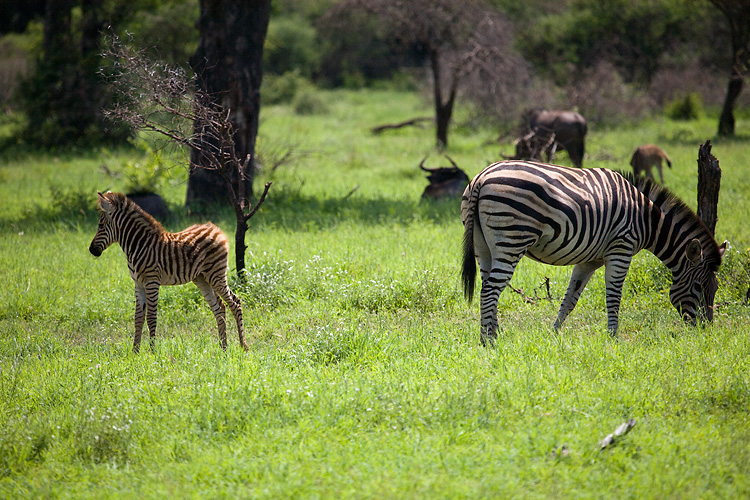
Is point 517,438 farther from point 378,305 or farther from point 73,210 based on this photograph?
point 73,210

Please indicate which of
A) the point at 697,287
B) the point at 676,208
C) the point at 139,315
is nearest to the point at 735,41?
the point at 676,208

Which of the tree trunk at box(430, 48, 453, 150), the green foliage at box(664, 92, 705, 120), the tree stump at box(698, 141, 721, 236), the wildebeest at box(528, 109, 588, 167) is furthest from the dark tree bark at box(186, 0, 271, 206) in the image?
the green foliage at box(664, 92, 705, 120)

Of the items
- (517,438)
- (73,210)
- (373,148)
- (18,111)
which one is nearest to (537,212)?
(517,438)

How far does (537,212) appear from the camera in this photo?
5973mm

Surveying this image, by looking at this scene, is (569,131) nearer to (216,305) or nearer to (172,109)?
(172,109)

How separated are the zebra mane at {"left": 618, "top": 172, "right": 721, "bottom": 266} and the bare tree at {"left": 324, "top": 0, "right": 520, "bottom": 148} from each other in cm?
1132

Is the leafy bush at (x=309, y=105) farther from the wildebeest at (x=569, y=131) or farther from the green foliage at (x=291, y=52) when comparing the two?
the wildebeest at (x=569, y=131)

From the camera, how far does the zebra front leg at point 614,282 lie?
6.42 meters

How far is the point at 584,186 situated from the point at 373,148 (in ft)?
45.5

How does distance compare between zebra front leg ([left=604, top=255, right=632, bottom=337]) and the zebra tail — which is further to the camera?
zebra front leg ([left=604, top=255, right=632, bottom=337])

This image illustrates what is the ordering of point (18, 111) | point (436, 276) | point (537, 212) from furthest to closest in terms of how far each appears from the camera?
1. point (18, 111)
2. point (436, 276)
3. point (537, 212)

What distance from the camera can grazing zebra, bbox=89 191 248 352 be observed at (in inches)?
246

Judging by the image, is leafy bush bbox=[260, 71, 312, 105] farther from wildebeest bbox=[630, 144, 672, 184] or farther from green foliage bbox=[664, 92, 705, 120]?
wildebeest bbox=[630, 144, 672, 184]

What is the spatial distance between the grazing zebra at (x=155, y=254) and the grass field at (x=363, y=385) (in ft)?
1.31
